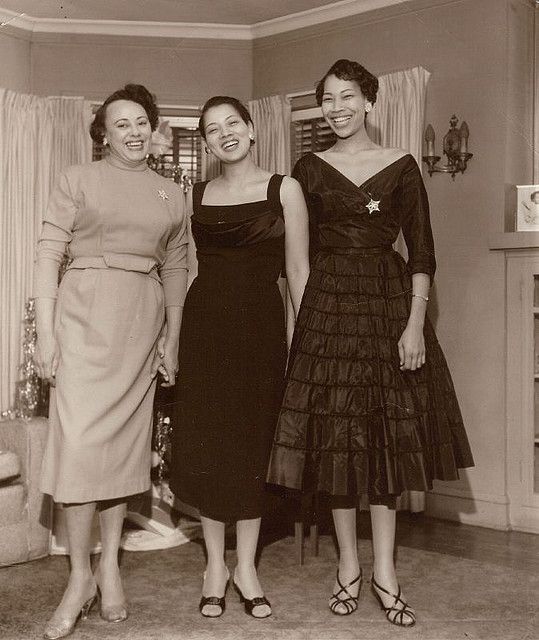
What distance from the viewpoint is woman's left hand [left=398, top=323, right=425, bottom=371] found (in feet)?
8.27

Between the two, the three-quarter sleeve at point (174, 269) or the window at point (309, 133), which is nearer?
the three-quarter sleeve at point (174, 269)

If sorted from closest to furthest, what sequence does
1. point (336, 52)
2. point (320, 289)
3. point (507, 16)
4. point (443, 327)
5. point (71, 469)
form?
point (71, 469) < point (320, 289) < point (507, 16) < point (443, 327) < point (336, 52)

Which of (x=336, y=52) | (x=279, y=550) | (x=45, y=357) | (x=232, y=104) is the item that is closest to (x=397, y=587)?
(x=279, y=550)

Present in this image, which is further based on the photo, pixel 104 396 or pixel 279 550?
pixel 279 550

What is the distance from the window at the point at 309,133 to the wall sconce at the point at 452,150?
845 mm

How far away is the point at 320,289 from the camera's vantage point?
8.58ft

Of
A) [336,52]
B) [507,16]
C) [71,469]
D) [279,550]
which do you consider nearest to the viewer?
[71,469]

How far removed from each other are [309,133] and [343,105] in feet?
7.53

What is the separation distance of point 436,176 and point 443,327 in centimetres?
80

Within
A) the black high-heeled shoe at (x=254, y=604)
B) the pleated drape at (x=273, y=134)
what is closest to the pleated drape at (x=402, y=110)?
the pleated drape at (x=273, y=134)

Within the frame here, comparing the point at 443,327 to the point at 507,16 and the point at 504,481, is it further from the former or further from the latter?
the point at 507,16

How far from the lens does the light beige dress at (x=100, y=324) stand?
8.11 feet

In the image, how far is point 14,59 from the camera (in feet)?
15.5

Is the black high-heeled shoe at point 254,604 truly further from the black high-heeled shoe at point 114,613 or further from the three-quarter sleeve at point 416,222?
the three-quarter sleeve at point 416,222
